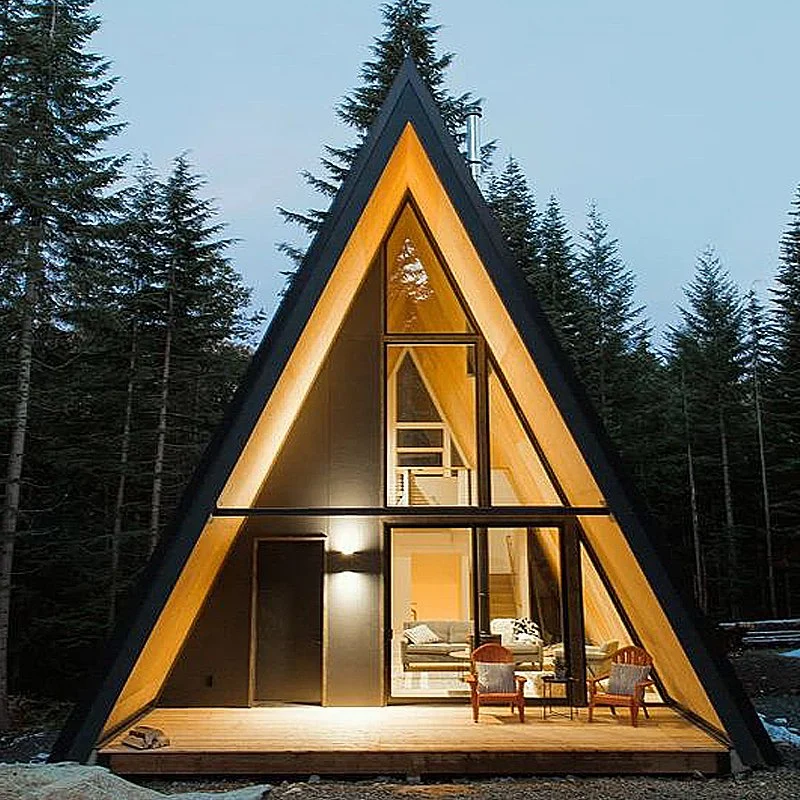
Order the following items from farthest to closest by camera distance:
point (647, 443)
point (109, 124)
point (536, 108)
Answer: point (536, 108), point (647, 443), point (109, 124)

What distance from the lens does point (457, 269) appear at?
852 centimetres

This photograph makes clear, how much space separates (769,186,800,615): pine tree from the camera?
2172 cm

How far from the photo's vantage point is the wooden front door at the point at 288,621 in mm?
8344

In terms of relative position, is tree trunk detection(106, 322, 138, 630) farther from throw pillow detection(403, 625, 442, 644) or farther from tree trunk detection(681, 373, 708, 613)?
tree trunk detection(681, 373, 708, 613)

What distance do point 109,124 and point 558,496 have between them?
1013 cm

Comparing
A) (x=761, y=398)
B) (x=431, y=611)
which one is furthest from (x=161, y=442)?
(x=761, y=398)

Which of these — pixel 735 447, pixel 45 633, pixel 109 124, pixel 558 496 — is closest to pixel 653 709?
pixel 558 496

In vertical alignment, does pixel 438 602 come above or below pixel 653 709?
above

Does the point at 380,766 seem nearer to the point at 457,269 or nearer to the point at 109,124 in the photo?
the point at 457,269

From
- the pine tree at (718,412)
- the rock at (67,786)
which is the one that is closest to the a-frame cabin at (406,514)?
the rock at (67,786)

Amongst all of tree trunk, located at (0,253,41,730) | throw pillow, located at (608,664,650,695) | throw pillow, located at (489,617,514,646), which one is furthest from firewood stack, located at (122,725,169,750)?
tree trunk, located at (0,253,41,730)

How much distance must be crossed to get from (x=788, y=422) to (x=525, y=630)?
56.9 feet

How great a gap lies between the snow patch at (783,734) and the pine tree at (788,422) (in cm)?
1326

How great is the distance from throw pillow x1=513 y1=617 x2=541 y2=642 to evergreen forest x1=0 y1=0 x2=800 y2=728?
173 cm
